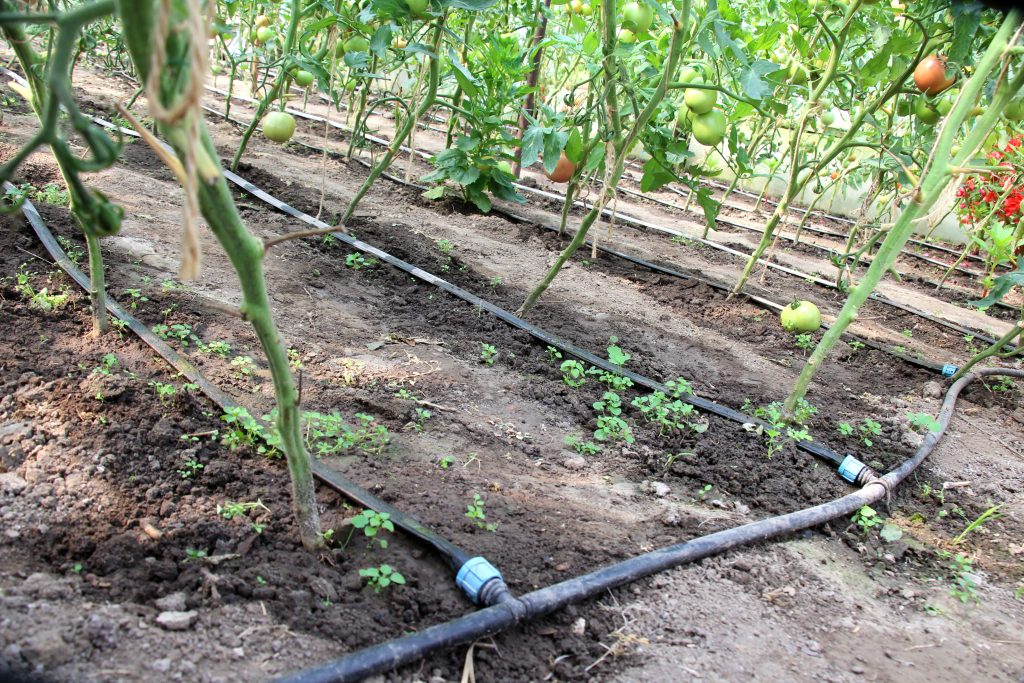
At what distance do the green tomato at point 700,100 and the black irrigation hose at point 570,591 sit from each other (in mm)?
Answer: 1403

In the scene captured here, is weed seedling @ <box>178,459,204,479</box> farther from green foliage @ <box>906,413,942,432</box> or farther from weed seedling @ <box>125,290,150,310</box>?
green foliage @ <box>906,413,942,432</box>

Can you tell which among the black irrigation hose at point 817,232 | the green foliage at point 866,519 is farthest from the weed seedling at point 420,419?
the black irrigation hose at point 817,232

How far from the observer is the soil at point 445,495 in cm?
138

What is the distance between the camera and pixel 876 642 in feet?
5.50

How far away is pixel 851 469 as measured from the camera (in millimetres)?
2352

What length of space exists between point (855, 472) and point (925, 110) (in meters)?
2.05

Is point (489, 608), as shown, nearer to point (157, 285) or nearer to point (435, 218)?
point (157, 285)

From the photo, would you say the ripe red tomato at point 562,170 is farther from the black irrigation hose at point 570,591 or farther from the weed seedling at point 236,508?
the weed seedling at point 236,508

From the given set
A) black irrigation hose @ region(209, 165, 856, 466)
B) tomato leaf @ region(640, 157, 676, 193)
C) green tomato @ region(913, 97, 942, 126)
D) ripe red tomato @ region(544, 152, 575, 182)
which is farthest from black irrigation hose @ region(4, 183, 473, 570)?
green tomato @ region(913, 97, 942, 126)

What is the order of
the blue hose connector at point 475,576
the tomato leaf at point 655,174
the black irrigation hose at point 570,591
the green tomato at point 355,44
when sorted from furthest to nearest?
1. the green tomato at point 355,44
2. the tomato leaf at point 655,174
3. the blue hose connector at point 475,576
4. the black irrigation hose at point 570,591

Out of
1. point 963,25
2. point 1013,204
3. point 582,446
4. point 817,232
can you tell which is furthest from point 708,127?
point 817,232

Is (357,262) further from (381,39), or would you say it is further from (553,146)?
(553,146)

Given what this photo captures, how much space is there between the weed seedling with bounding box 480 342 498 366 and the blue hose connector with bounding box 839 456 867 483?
1.24 meters

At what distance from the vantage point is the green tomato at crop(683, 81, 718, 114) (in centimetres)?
267
